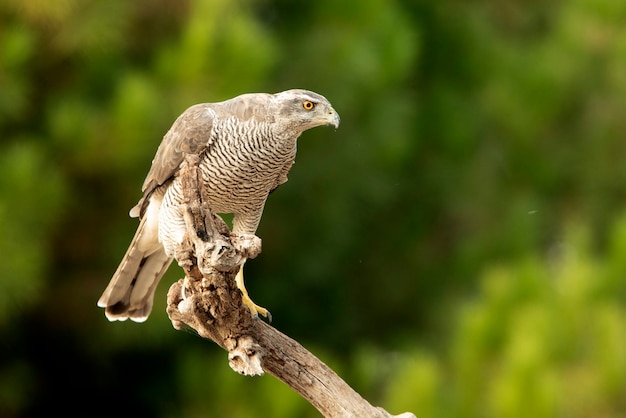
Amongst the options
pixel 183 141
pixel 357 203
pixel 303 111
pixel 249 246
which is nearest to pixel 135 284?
pixel 183 141

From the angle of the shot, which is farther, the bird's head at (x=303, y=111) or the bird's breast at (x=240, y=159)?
the bird's breast at (x=240, y=159)

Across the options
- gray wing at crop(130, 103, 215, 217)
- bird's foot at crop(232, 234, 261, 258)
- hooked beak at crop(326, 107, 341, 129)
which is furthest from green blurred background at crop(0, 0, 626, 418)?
bird's foot at crop(232, 234, 261, 258)

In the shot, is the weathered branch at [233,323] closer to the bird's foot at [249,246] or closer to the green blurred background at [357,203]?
the bird's foot at [249,246]

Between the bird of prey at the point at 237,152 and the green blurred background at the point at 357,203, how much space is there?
8.93ft

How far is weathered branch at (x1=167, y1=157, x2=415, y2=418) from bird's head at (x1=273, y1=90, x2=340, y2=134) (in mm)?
644

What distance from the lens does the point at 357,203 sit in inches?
413

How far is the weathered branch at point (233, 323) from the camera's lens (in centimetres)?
442

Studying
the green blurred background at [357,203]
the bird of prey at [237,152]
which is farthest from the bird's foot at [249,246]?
the green blurred background at [357,203]

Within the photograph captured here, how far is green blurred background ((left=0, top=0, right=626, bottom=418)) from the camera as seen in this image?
27.0 feet

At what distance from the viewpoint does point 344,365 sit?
370 inches

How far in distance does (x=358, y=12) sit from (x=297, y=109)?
551 centimetres

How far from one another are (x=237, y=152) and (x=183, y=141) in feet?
0.92

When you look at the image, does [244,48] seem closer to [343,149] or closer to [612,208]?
[343,149]

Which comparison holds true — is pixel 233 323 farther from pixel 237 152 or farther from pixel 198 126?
pixel 198 126
